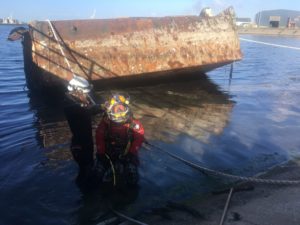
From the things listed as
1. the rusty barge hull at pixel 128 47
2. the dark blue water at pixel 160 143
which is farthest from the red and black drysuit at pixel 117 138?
the rusty barge hull at pixel 128 47

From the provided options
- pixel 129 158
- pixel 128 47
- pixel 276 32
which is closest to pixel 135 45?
pixel 128 47

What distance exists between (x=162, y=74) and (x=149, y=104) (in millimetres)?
1227

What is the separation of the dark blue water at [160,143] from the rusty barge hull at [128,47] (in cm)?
91

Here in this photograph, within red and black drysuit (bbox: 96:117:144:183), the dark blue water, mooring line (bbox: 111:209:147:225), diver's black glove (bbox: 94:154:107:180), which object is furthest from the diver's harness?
mooring line (bbox: 111:209:147:225)

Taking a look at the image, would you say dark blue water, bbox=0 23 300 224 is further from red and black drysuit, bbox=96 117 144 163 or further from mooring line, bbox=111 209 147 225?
red and black drysuit, bbox=96 117 144 163

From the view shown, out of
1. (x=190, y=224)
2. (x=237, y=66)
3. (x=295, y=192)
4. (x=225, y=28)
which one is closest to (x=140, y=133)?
(x=190, y=224)

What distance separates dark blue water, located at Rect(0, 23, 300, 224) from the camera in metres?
4.62

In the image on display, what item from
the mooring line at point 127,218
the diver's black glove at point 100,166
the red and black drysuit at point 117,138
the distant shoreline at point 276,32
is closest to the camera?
the mooring line at point 127,218

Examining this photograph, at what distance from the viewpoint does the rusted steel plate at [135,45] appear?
870 centimetres

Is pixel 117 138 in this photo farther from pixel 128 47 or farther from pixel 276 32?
pixel 276 32

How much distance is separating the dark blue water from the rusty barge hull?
908mm

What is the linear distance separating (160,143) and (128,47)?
3.68 m

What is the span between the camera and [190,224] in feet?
12.3

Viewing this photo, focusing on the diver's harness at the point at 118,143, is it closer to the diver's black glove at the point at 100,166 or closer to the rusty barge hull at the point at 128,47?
the diver's black glove at the point at 100,166
